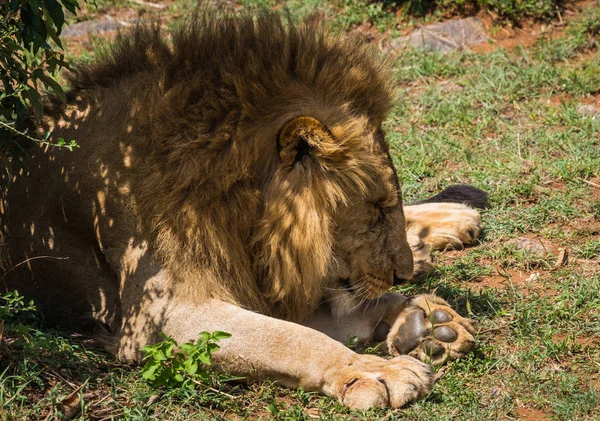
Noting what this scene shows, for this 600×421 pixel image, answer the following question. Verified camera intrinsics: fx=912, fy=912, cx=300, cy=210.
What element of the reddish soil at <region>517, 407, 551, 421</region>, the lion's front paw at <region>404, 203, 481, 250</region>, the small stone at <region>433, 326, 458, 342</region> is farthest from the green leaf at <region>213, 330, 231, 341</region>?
the lion's front paw at <region>404, 203, 481, 250</region>

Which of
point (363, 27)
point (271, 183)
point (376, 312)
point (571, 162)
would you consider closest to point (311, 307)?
point (376, 312)

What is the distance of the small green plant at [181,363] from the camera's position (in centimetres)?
422

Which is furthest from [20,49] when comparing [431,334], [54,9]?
[431,334]

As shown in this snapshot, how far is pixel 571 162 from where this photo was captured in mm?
6723

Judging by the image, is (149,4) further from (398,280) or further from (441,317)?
(441,317)

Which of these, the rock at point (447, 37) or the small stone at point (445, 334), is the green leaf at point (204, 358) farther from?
the rock at point (447, 37)

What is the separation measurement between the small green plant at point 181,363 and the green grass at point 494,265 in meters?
0.07

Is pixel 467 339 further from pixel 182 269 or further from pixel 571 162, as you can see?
pixel 571 162

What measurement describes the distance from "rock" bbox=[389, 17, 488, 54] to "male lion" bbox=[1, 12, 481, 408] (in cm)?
422

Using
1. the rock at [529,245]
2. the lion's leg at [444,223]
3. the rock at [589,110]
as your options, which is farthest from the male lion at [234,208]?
the rock at [589,110]

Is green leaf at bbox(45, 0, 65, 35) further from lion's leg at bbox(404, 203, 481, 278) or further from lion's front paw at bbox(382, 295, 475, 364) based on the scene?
lion's leg at bbox(404, 203, 481, 278)

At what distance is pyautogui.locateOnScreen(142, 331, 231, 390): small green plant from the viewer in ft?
13.9

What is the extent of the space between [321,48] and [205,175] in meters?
0.93

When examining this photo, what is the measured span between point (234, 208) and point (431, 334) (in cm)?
119
